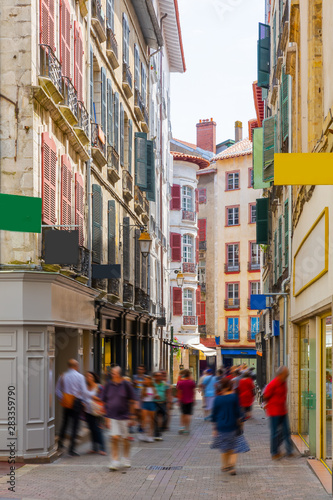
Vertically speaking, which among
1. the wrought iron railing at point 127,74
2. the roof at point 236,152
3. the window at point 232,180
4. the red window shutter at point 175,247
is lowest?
the red window shutter at point 175,247

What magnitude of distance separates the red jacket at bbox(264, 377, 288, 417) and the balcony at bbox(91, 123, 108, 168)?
27.6ft

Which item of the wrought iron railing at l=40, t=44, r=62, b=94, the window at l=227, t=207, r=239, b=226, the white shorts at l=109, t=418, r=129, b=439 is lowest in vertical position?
the white shorts at l=109, t=418, r=129, b=439

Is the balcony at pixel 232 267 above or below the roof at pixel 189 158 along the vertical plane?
below

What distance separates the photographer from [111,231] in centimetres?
2333

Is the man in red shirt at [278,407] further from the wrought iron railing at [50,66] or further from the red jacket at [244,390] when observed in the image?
the wrought iron railing at [50,66]

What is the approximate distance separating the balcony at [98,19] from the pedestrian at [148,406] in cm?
911

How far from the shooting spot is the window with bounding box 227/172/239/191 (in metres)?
60.8

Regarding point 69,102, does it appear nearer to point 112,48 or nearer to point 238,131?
point 112,48

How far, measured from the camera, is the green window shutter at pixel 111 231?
2308 cm

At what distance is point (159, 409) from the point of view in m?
19.1

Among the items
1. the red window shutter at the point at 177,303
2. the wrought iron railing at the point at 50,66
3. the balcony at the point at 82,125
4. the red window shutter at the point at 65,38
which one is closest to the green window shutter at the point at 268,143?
the balcony at the point at 82,125

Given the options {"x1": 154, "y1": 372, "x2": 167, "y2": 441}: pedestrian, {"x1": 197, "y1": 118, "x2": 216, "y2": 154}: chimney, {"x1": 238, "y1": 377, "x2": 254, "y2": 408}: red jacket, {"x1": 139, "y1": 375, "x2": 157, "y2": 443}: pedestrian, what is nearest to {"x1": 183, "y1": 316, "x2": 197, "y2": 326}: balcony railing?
{"x1": 197, "y1": 118, "x2": 216, "y2": 154}: chimney

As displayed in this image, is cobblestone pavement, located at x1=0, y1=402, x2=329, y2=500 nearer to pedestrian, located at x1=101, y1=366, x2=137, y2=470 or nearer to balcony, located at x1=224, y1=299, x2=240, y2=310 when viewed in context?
pedestrian, located at x1=101, y1=366, x2=137, y2=470

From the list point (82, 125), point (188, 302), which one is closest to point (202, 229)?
point (188, 302)
